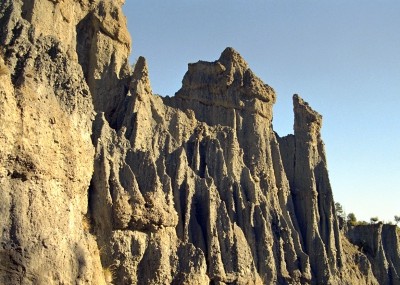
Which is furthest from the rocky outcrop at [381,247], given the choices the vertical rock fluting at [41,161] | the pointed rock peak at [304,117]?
the vertical rock fluting at [41,161]

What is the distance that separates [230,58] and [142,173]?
1414 centimetres

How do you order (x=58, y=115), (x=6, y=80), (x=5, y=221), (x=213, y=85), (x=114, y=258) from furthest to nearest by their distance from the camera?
(x=213, y=85) → (x=114, y=258) → (x=58, y=115) → (x=6, y=80) → (x=5, y=221)

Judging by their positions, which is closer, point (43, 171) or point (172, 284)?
point (43, 171)

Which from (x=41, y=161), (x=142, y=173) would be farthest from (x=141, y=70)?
(x=41, y=161)

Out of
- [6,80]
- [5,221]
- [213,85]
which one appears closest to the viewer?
[5,221]

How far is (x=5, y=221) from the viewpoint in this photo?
35.5 feet

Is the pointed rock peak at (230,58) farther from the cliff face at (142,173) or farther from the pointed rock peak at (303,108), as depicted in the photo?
the pointed rock peak at (303,108)

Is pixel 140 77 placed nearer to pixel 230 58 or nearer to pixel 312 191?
pixel 230 58

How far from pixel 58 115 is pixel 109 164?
6.34 meters

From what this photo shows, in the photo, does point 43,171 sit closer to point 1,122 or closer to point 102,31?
point 1,122

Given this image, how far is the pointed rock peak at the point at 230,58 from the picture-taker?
33375 mm

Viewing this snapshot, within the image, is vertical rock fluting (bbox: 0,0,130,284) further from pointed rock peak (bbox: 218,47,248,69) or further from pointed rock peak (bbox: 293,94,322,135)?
pointed rock peak (bbox: 293,94,322,135)

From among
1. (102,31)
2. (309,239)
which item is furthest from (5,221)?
(309,239)

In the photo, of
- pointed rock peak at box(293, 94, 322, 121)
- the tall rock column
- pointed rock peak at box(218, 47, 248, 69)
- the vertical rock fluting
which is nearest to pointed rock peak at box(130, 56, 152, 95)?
pointed rock peak at box(218, 47, 248, 69)
